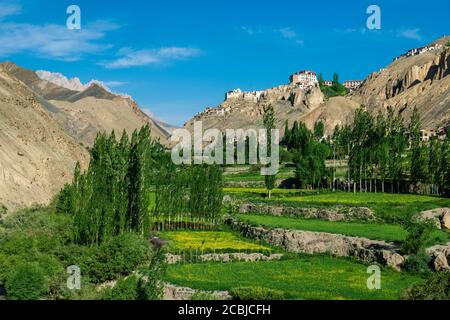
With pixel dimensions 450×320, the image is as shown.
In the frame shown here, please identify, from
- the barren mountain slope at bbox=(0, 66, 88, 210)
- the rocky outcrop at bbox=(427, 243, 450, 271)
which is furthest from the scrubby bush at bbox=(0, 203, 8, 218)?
the rocky outcrop at bbox=(427, 243, 450, 271)

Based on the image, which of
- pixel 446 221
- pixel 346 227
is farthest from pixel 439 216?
pixel 346 227

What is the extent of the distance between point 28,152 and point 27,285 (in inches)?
2024

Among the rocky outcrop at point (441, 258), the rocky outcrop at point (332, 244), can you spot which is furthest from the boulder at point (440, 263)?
the rocky outcrop at point (332, 244)

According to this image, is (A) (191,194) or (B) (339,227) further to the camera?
(A) (191,194)

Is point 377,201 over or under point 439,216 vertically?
over

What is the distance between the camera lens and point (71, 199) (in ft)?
197

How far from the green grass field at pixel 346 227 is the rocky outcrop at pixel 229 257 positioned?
7751 mm

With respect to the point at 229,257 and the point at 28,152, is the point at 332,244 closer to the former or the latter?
the point at 229,257

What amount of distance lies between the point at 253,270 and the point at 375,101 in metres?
165

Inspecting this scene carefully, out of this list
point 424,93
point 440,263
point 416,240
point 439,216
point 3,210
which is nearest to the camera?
point 440,263

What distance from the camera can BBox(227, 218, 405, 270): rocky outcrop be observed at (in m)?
42.0

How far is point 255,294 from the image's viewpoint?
30.1 meters
